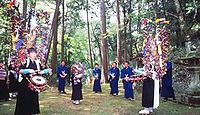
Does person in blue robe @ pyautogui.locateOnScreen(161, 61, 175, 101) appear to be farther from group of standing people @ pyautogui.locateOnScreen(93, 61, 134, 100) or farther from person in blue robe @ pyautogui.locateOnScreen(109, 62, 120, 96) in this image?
person in blue robe @ pyautogui.locateOnScreen(109, 62, 120, 96)

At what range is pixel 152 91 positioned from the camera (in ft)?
31.1

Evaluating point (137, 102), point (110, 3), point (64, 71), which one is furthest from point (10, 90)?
point (110, 3)

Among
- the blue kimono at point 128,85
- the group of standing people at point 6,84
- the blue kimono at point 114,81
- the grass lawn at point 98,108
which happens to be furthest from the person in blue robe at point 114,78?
the group of standing people at point 6,84

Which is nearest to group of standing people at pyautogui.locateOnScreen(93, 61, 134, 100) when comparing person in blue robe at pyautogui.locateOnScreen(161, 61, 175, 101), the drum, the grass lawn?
the grass lawn

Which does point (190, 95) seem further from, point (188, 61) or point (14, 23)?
point (14, 23)

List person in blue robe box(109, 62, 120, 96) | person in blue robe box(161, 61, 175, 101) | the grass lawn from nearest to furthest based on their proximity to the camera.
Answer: the grass lawn → person in blue robe box(161, 61, 175, 101) → person in blue robe box(109, 62, 120, 96)

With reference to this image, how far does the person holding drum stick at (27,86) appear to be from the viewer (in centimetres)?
834

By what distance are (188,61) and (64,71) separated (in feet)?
20.0

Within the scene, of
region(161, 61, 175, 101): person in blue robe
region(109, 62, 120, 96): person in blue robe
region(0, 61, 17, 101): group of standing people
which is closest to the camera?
region(0, 61, 17, 101): group of standing people

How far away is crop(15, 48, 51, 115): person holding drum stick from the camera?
8336mm

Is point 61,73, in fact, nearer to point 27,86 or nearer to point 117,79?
point 117,79

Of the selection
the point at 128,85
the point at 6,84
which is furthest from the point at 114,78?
the point at 6,84

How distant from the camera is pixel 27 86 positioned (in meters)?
8.42

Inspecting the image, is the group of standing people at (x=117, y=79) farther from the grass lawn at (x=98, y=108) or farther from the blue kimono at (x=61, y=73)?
the blue kimono at (x=61, y=73)
